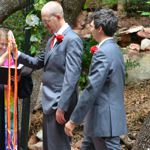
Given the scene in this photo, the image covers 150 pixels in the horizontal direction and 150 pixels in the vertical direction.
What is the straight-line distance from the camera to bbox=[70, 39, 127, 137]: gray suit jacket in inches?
158

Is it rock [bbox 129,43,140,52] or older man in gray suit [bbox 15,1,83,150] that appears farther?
Answer: rock [bbox 129,43,140,52]

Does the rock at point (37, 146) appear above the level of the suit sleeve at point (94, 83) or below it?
below

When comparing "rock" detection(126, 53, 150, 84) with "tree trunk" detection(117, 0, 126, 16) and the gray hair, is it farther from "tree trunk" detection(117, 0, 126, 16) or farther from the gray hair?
the gray hair

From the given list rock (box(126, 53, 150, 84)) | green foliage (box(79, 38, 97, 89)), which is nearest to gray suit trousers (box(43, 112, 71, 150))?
green foliage (box(79, 38, 97, 89))

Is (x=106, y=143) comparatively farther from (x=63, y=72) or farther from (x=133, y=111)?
(x=133, y=111)

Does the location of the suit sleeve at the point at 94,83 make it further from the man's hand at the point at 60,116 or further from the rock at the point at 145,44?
the rock at the point at 145,44

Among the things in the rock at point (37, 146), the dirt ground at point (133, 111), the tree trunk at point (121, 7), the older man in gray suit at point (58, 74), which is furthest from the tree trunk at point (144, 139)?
the tree trunk at point (121, 7)

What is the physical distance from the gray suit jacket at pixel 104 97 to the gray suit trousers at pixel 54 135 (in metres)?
0.42

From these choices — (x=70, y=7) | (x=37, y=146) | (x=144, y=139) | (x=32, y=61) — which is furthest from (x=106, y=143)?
(x=70, y=7)

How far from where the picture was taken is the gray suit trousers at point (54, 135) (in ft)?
15.2

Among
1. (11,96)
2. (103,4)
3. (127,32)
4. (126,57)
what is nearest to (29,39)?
(11,96)

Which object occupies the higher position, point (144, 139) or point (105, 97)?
point (105, 97)

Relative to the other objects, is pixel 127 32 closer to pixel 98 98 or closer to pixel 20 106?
pixel 20 106

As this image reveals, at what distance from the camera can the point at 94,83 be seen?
400 centimetres
